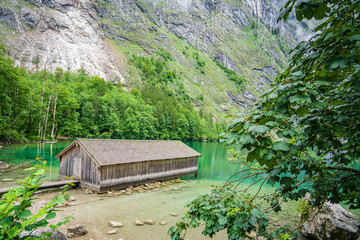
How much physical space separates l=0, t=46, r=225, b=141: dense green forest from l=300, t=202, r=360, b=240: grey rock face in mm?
47332

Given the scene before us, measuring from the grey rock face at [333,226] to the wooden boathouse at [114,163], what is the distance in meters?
14.3

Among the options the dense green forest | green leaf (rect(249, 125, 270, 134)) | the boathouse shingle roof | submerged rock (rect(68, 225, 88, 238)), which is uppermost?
the dense green forest

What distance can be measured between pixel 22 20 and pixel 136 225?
446ft

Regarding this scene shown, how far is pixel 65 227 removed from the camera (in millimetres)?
11094

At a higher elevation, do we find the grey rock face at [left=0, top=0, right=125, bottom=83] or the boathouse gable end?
the grey rock face at [left=0, top=0, right=125, bottom=83]

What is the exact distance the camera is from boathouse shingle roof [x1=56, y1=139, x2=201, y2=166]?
720 inches

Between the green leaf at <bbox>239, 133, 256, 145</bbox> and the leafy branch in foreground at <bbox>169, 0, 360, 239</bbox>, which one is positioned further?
the leafy branch in foreground at <bbox>169, 0, 360, 239</bbox>

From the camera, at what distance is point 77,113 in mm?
59094

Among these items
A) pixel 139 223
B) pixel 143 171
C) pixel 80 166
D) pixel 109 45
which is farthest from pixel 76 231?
pixel 109 45

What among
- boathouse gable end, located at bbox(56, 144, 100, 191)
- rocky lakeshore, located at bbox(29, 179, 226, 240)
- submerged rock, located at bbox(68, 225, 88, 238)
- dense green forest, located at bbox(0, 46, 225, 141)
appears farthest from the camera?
dense green forest, located at bbox(0, 46, 225, 141)

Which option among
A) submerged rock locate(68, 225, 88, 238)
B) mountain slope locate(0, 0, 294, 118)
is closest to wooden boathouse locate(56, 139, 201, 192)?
submerged rock locate(68, 225, 88, 238)

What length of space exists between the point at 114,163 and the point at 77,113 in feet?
157

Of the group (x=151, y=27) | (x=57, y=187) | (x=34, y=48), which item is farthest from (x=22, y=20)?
(x=57, y=187)

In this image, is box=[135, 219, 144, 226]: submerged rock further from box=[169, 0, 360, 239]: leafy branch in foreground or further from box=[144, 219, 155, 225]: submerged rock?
box=[169, 0, 360, 239]: leafy branch in foreground
